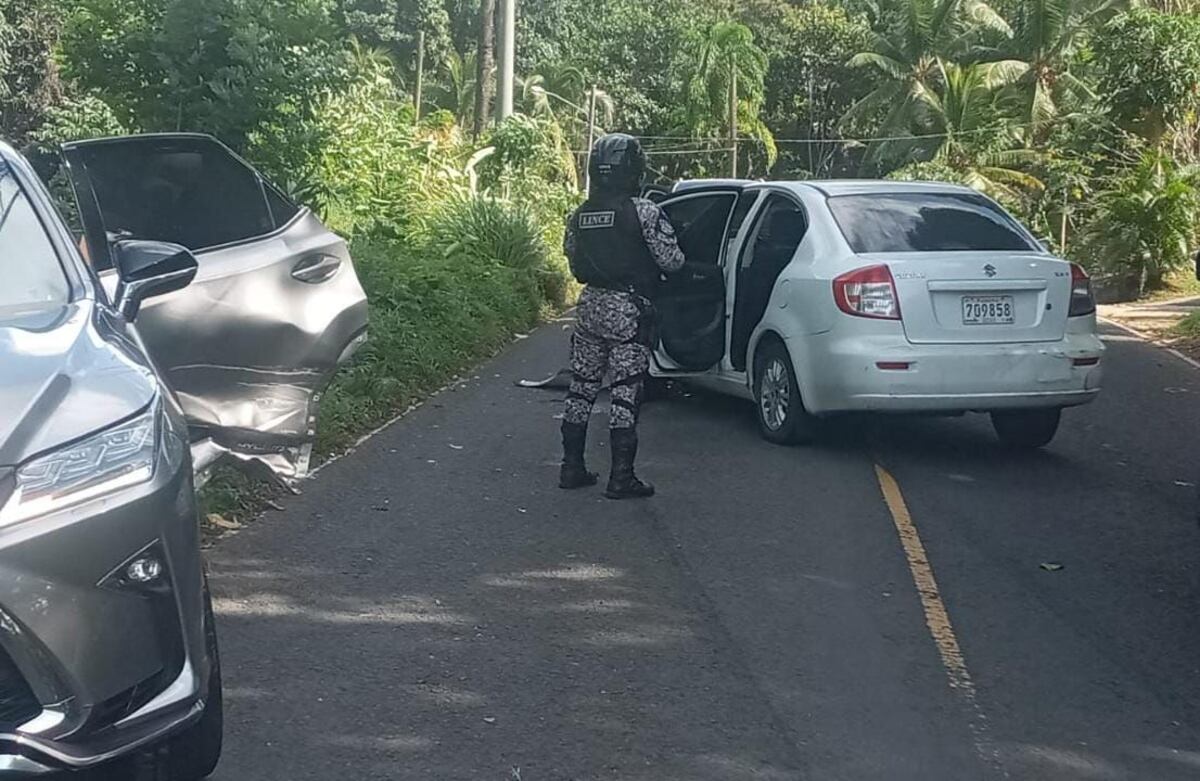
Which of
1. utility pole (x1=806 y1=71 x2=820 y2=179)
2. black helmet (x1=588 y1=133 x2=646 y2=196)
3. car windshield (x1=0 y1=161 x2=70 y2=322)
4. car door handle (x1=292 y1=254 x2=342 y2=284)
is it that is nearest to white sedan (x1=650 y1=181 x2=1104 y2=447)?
black helmet (x1=588 y1=133 x2=646 y2=196)

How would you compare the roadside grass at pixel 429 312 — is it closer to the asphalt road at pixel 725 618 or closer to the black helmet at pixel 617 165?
the asphalt road at pixel 725 618

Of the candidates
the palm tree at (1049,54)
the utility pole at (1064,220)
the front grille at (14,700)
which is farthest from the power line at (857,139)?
the front grille at (14,700)

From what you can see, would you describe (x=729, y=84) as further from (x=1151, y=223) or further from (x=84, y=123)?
(x=84, y=123)

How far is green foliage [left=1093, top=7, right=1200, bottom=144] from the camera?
89.7 feet

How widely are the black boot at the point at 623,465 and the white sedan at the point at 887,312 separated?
1.38 m

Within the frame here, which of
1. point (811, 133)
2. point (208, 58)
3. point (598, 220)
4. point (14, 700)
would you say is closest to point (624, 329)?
point (598, 220)

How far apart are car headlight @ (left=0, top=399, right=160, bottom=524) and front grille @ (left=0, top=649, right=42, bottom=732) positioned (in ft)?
1.06

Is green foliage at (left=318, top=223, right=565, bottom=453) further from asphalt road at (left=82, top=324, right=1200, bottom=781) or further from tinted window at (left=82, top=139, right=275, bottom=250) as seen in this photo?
tinted window at (left=82, top=139, right=275, bottom=250)

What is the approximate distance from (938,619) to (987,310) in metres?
3.12

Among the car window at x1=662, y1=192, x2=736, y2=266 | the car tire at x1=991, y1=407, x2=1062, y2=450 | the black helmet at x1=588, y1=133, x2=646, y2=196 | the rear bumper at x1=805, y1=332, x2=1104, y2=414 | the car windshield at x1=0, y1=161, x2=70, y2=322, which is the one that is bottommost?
the car tire at x1=991, y1=407, x2=1062, y2=450

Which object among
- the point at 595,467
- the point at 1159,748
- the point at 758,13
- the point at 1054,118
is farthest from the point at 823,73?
the point at 1159,748

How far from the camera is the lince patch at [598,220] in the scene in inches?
308

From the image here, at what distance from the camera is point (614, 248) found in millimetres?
7832

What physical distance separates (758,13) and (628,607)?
2024 inches
